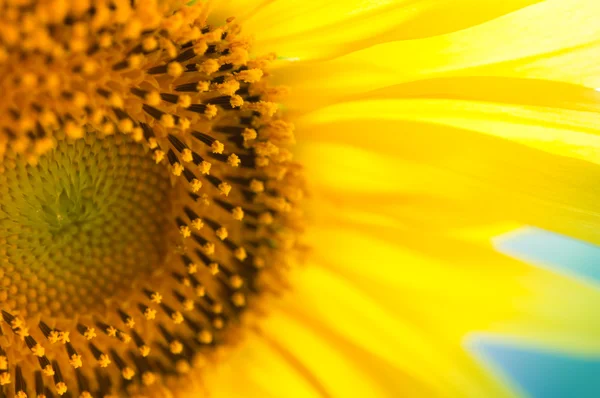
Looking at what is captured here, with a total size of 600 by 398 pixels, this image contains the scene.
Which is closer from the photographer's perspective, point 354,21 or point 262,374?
point 354,21

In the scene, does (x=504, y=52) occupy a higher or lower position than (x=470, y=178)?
higher

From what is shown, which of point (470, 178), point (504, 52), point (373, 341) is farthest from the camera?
point (373, 341)

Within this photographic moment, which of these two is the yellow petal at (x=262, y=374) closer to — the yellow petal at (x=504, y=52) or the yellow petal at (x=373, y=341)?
the yellow petal at (x=373, y=341)

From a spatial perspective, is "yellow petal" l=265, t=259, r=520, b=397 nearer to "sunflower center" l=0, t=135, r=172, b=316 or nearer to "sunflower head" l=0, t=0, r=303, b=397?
"sunflower head" l=0, t=0, r=303, b=397

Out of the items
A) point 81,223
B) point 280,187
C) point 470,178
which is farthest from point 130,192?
point 470,178

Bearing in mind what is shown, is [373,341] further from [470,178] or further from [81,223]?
[81,223]

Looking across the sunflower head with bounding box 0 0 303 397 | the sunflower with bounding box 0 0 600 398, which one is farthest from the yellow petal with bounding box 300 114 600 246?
the sunflower head with bounding box 0 0 303 397

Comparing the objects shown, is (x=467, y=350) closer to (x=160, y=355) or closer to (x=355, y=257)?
(x=355, y=257)

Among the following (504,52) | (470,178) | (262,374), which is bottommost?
(262,374)
